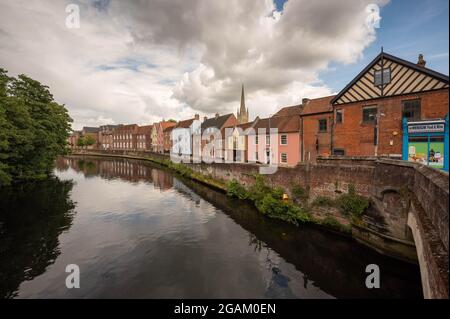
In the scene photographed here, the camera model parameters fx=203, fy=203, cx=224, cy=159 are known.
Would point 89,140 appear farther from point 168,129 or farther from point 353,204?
point 353,204

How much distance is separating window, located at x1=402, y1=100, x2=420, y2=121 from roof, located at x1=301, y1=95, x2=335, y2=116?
5.93 m

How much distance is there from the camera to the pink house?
2472cm

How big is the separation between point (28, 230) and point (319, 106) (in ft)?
89.2

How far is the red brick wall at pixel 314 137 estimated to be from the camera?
20.2 m

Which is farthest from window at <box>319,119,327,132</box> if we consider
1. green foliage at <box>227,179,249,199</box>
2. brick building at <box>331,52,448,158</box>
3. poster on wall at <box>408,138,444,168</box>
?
green foliage at <box>227,179,249,199</box>

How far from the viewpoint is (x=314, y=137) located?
21.6 meters

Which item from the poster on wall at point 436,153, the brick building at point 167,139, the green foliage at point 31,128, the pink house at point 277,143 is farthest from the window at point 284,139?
the brick building at point 167,139

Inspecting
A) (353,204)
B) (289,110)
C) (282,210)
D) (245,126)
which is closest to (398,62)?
(353,204)

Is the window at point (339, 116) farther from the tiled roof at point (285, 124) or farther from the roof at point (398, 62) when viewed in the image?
the tiled roof at point (285, 124)

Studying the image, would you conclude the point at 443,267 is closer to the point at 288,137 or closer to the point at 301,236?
the point at 301,236
